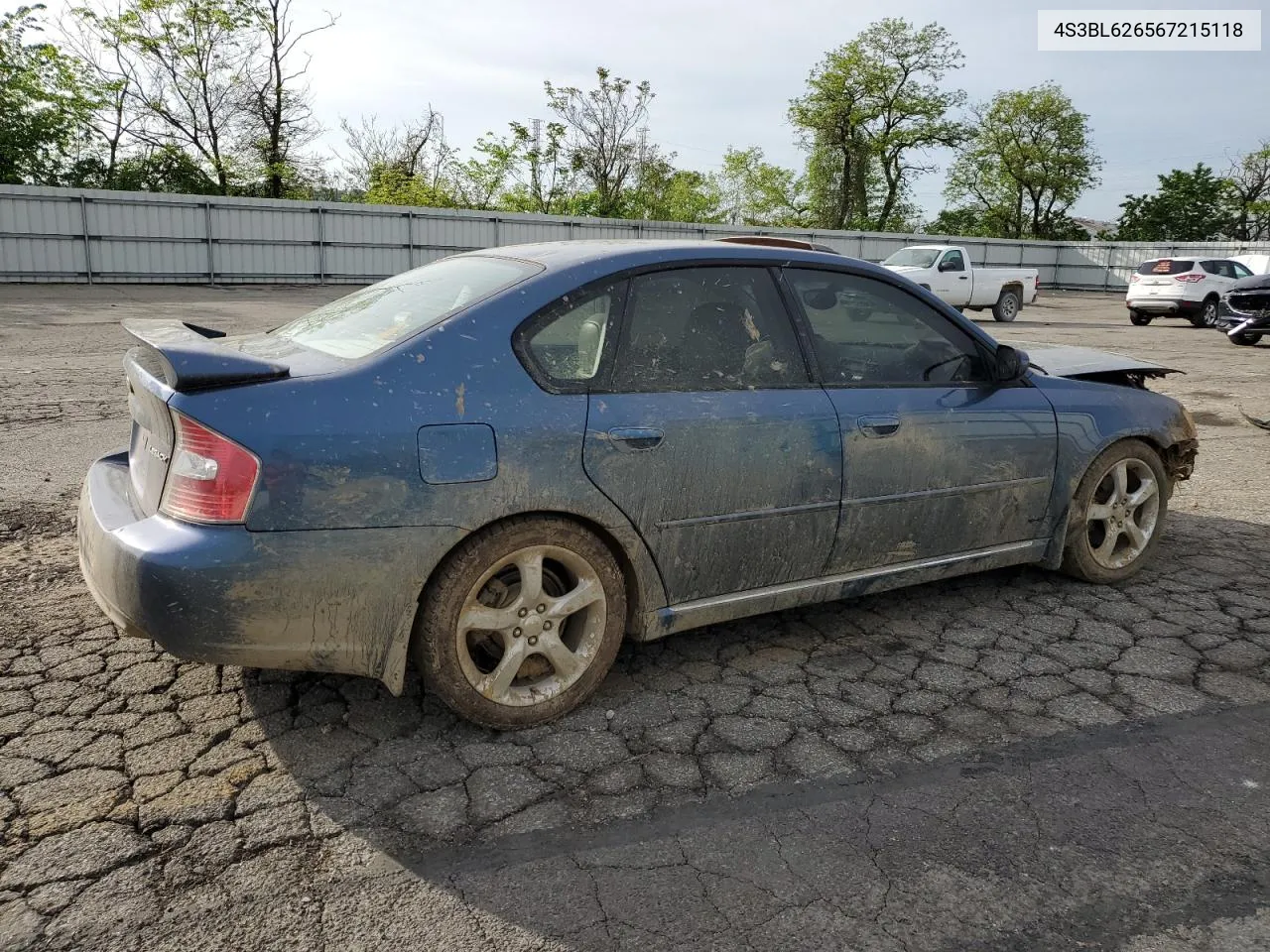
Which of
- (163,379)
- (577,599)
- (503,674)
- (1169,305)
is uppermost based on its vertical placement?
(1169,305)

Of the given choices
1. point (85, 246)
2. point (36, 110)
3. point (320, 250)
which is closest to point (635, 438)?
point (85, 246)

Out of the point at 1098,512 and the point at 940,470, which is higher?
the point at 940,470

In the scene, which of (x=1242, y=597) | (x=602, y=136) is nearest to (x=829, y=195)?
(x=602, y=136)

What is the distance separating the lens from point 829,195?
181 ft

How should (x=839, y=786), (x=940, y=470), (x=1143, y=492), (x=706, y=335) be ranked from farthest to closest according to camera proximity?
(x=1143, y=492) < (x=940, y=470) < (x=706, y=335) < (x=839, y=786)

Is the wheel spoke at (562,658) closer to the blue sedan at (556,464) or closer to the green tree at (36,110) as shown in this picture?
the blue sedan at (556,464)

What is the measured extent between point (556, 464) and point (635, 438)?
0.93ft

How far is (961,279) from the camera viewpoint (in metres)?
22.0

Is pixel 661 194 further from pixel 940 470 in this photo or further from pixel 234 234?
pixel 940 470

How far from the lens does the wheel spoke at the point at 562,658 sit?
118 inches

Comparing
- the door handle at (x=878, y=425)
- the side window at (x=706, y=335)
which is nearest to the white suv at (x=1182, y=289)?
the door handle at (x=878, y=425)

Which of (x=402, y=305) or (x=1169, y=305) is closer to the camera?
(x=402, y=305)

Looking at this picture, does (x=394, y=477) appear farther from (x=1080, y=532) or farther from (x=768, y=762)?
(x=1080, y=532)

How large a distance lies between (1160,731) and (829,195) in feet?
182
